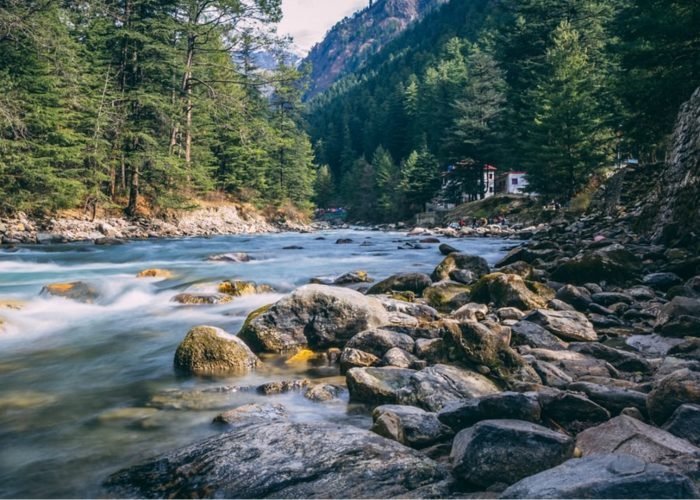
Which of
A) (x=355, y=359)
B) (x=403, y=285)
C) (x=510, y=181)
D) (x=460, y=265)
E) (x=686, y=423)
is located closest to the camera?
(x=686, y=423)

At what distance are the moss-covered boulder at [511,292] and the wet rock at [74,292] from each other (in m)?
8.27

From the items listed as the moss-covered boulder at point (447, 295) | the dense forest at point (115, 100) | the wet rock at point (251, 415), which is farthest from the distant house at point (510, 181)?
the wet rock at point (251, 415)

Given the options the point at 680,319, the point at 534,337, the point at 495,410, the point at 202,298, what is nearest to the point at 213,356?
the point at 495,410

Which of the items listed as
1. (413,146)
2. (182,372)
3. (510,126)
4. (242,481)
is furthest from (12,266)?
(413,146)

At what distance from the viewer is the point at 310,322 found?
6992 mm

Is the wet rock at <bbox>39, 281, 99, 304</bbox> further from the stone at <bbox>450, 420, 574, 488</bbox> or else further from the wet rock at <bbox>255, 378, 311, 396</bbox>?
the stone at <bbox>450, 420, 574, 488</bbox>

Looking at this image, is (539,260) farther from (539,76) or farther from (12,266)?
(539,76)

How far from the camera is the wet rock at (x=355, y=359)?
585cm

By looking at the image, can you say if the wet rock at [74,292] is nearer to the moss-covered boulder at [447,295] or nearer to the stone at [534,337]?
the moss-covered boulder at [447,295]

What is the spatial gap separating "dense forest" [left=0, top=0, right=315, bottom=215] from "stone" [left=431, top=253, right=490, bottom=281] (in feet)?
64.0

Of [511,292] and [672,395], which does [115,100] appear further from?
[672,395]

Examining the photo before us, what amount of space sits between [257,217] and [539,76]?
29069mm

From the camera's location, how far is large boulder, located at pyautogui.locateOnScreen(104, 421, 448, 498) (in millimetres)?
3168

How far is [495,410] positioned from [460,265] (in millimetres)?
7985
